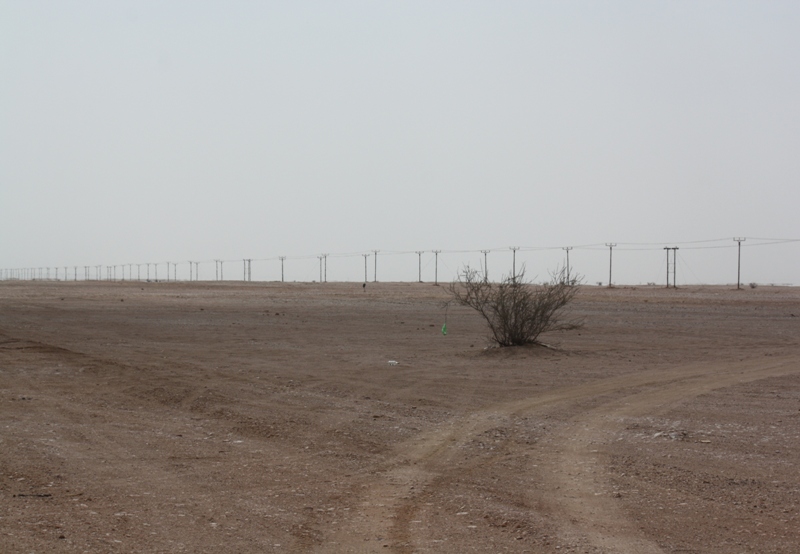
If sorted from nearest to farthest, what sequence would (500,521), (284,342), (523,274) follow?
(500,521), (523,274), (284,342)

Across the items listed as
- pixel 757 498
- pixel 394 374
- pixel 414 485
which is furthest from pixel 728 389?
pixel 414 485

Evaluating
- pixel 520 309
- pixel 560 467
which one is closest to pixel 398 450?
pixel 560 467

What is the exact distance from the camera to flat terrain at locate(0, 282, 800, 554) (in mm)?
7594

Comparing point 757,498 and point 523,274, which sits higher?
point 523,274

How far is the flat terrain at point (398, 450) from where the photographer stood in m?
7.59

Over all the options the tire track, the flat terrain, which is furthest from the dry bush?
the tire track

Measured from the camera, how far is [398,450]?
11.3 metres

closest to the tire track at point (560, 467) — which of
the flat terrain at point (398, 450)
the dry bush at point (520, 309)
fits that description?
the flat terrain at point (398, 450)

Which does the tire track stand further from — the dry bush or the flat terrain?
the dry bush

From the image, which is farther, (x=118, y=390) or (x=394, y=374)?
(x=394, y=374)

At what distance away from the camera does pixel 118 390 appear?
55.9 ft

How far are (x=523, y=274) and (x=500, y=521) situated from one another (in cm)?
1867

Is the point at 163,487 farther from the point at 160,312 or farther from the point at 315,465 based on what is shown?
the point at 160,312

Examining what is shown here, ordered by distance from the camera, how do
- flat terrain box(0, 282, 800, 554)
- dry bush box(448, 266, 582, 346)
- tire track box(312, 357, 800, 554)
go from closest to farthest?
tire track box(312, 357, 800, 554)
flat terrain box(0, 282, 800, 554)
dry bush box(448, 266, 582, 346)
